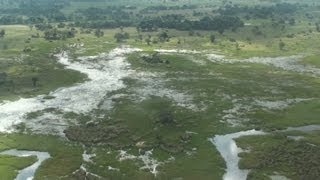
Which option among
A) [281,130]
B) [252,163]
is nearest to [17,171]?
[252,163]

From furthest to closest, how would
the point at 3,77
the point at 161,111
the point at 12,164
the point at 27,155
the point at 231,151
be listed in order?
1. the point at 3,77
2. the point at 161,111
3. the point at 27,155
4. the point at 231,151
5. the point at 12,164

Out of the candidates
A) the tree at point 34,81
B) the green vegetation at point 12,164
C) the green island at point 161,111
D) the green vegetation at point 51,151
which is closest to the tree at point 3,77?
the green island at point 161,111

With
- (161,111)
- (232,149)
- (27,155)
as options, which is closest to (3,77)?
(161,111)

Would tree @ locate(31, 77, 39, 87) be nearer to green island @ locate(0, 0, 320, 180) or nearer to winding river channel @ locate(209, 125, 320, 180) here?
green island @ locate(0, 0, 320, 180)

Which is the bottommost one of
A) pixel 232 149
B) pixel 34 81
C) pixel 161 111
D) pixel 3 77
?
pixel 3 77

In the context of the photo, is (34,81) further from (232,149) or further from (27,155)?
(232,149)

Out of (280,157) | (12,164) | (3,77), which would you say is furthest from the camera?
(3,77)

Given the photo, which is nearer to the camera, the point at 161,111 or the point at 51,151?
the point at 51,151

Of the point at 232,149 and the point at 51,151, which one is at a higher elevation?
the point at 232,149

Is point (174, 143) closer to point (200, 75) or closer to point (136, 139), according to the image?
point (136, 139)
